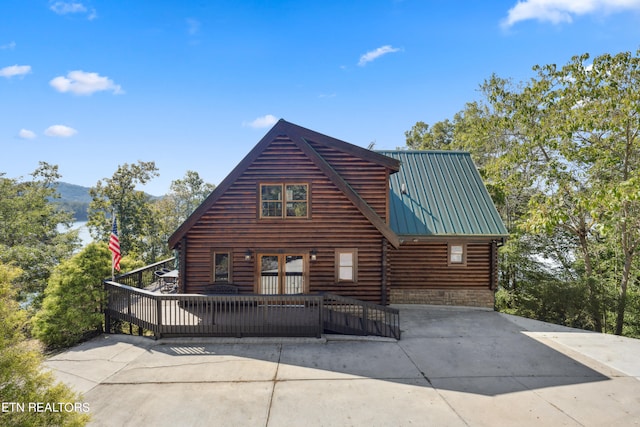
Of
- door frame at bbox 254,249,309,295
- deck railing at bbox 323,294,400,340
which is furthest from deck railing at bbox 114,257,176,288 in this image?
deck railing at bbox 323,294,400,340

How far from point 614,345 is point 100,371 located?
48.3 ft

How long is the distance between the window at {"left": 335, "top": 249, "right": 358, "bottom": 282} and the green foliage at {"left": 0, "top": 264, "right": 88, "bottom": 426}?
311 inches

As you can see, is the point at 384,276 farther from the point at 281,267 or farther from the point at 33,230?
the point at 33,230

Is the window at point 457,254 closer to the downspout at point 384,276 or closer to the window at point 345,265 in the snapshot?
the downspout at point 384,276

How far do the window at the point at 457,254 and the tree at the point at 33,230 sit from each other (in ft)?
74.6

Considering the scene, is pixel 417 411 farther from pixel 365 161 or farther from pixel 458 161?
pixel 458 161

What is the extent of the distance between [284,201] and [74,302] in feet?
23.7

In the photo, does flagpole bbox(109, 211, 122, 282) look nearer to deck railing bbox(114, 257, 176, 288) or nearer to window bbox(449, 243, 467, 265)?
deck railing bbox(114, 257, 176, 288)

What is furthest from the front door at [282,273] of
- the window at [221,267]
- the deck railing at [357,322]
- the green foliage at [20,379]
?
the green foliage at [20,379]

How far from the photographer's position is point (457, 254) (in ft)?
43.7

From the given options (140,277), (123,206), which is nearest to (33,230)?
(123,206)

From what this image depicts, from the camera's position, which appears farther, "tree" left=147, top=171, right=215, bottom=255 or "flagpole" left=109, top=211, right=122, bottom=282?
"tree" left=147, top=171, right=215, bottom=255

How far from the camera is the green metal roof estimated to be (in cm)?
1280

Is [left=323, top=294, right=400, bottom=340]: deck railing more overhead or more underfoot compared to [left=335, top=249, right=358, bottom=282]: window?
more underfoot
